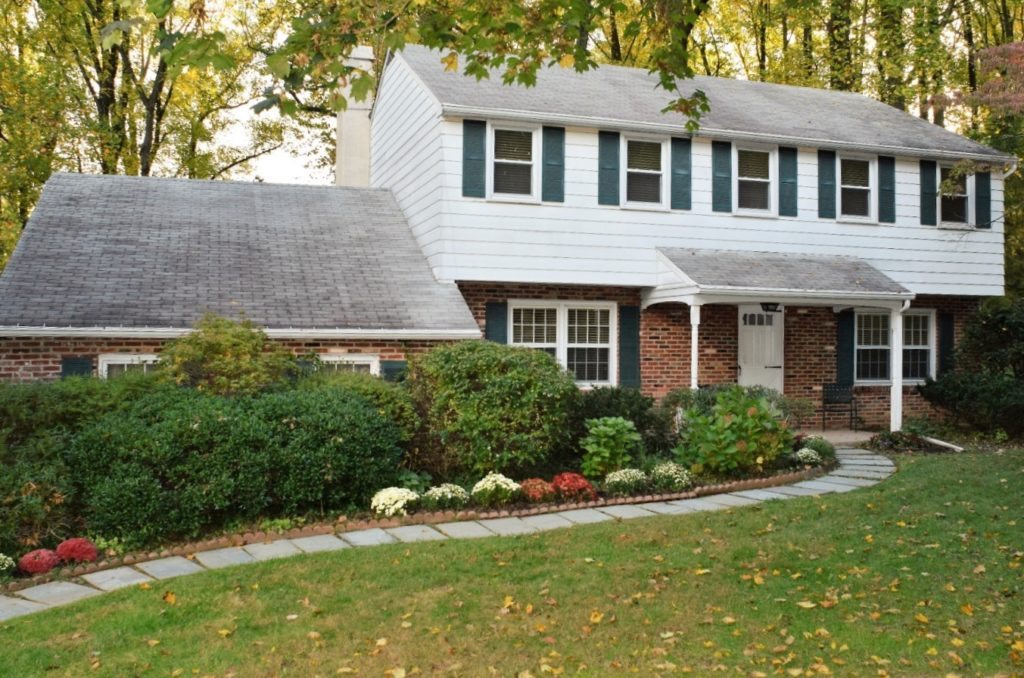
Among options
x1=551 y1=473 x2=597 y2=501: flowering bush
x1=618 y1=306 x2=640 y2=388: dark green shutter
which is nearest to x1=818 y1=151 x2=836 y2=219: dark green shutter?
x1=618 y1=306 x2=640 y2=388: dark green shutter

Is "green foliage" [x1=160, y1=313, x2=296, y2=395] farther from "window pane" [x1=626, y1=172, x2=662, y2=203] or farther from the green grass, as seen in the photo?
"window pane" [x1=626, y1=172, x2=662, y2=203]

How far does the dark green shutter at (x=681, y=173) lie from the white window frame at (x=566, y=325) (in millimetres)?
2065

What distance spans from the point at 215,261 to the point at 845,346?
1142 centimetres

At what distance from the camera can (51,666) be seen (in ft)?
15.1

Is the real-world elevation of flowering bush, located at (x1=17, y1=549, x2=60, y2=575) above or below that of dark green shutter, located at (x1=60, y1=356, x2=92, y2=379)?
below

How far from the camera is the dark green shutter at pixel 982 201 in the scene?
1664 cm

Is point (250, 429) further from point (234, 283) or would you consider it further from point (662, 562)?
point (234, 283)

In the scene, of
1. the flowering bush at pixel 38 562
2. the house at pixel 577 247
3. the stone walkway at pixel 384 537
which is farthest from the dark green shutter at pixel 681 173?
the flowering bush at pixel 38 562

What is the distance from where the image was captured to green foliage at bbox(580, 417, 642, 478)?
9.65 meters

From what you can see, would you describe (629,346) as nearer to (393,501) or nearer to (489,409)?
(489,409)

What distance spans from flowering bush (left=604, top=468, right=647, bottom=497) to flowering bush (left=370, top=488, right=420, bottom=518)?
2.11 metres

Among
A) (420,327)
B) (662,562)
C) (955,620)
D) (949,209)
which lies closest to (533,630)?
(662,562)

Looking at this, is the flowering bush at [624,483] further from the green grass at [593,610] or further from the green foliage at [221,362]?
the green foliage at [221,362]

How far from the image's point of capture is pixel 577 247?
14.1 meters
